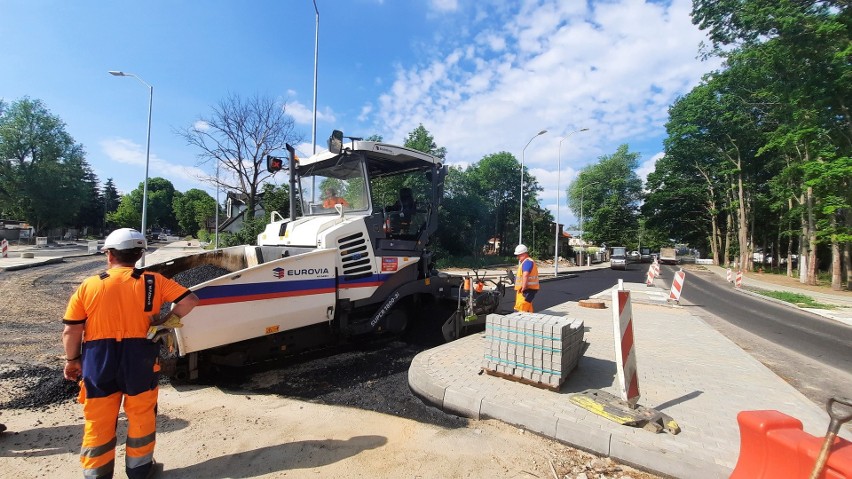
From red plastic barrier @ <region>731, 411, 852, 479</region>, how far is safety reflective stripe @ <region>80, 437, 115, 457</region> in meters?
3.73

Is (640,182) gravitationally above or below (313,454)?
above

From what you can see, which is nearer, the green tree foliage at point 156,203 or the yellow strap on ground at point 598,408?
the yellow strap on ground at point 598,408

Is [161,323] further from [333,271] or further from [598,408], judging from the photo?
[598,408]

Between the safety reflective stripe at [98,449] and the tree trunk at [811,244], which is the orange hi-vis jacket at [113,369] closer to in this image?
the safety reflective stripe at [98,449]

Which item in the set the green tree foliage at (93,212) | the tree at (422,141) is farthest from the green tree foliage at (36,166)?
the tree at (422,141)

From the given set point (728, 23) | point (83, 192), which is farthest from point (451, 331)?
point (83, 192)

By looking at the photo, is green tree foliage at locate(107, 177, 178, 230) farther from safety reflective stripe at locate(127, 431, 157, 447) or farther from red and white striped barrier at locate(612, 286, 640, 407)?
red and white striped barrier at locate(612, 286, 640, 407)

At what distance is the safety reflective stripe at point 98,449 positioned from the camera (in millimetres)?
2396

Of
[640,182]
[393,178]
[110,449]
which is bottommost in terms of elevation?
[110,449]

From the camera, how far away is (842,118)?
60.0 ft

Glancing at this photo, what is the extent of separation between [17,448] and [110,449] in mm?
1206

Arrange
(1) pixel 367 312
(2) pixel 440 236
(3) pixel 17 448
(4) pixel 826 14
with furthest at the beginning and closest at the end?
(2) pixel 440 236 → (4) pixel 826 14 → (1) pixel 367 312 → (3) pixel 17 448

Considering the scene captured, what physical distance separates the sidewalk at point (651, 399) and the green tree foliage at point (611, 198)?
47.6 m

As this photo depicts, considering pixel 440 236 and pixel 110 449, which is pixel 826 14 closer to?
pixel 440 236
